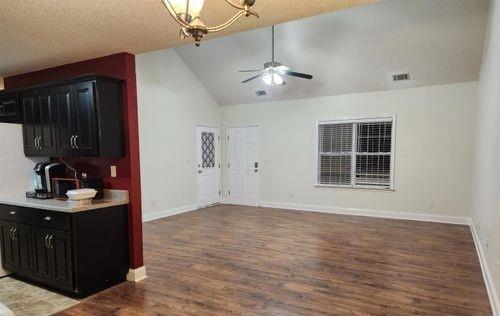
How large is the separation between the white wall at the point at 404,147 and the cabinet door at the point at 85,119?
4.92 m

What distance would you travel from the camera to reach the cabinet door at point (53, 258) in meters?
2.86

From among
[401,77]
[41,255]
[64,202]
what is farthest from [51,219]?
[401,77]

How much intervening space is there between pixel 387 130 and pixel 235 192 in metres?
4.03

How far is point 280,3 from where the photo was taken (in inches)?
84.1

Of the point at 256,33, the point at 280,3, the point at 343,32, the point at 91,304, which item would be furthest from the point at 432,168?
the point at 91,304

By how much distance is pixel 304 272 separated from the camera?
3527 millimetres

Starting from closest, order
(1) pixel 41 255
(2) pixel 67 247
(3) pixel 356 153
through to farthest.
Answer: (2) pixel 67 247 → (1) pixel 41 255 → (3) pixel 356 153

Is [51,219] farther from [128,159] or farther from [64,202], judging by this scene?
[128,159]

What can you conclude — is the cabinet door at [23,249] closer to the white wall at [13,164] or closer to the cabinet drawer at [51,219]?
the cabinet drawer at [51,219]

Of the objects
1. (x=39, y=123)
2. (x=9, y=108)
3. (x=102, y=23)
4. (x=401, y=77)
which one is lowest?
(x=39, y=123)

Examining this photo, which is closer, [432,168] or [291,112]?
[432,168]

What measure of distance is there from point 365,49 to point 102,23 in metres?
4.41

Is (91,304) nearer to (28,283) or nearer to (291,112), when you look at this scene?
(28,283)

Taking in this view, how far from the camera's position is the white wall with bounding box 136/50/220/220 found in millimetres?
5934
